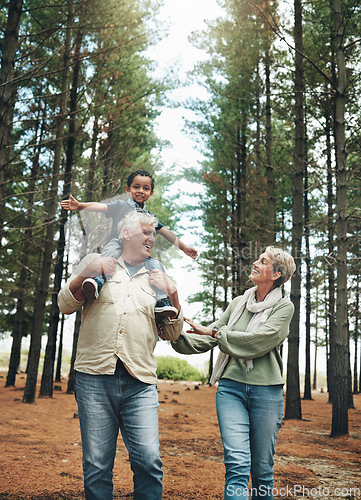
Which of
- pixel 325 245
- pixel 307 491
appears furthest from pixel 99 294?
pixel 325 245

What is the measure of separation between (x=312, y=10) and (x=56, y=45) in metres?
6.68

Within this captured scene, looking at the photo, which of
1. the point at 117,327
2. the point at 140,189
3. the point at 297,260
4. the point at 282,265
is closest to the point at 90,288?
the point at 117,327

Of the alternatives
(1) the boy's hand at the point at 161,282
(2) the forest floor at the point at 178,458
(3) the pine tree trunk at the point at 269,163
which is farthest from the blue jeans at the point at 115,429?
(3) the pine tree trunk at the point at 269,163

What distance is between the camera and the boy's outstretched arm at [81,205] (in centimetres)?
304

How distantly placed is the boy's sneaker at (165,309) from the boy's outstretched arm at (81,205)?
0.93m

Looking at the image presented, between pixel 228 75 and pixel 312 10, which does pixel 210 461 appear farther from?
pixel 228 75

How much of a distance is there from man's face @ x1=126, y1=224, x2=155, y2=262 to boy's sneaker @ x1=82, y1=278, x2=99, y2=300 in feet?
1.24

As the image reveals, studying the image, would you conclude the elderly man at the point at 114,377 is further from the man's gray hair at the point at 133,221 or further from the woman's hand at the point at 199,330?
the woman's hand at the point at 199,330

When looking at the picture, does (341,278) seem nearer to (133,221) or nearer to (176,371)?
(133,221)

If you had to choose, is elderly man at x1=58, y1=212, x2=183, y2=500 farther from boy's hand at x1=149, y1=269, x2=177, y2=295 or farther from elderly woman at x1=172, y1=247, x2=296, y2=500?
elderly woman at x1=172, y1=247, x2=296, y2=500

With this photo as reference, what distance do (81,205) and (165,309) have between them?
1.14 metres

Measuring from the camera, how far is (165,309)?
256 centimetres

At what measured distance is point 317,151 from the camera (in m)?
15.7

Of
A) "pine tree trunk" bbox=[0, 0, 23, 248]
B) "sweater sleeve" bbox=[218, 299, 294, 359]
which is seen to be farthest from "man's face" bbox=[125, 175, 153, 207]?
"pine tree trunk" bbox=[0, 0, 23, 248]
